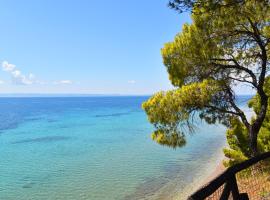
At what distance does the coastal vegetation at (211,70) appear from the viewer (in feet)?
38.6

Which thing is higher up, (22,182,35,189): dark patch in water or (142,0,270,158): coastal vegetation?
(142,0,270,158): coastal vegetation

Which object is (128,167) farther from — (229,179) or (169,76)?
(229,179)

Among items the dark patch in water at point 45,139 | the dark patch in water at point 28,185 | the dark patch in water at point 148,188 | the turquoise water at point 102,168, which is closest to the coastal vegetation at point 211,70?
the turquoise water at point 102,168

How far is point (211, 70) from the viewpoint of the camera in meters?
12.6

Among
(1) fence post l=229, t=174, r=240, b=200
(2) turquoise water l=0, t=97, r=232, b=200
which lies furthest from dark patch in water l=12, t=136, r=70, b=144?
(1) fence post l=229, t=174, r=240, b=200

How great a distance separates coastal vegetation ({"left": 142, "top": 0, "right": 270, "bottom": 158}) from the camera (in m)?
11.8

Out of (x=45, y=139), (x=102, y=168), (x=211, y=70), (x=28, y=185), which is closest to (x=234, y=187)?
(x=211, y=70)

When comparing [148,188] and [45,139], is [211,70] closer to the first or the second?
[148,188]

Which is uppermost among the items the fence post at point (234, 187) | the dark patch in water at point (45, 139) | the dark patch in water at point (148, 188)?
the fence post at point (234, 187)

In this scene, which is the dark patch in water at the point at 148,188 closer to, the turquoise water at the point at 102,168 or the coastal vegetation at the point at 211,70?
the turquoise water at the point at 102,168

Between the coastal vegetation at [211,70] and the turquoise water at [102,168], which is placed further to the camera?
the turquoise water at [102,168]

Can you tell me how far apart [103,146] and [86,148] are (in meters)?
2.15

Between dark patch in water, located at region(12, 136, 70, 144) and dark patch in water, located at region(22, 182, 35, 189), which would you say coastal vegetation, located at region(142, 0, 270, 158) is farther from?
dark patch in water, located at region(12, 136, 70, 144)

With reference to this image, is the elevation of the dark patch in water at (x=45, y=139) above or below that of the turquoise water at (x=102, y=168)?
below
